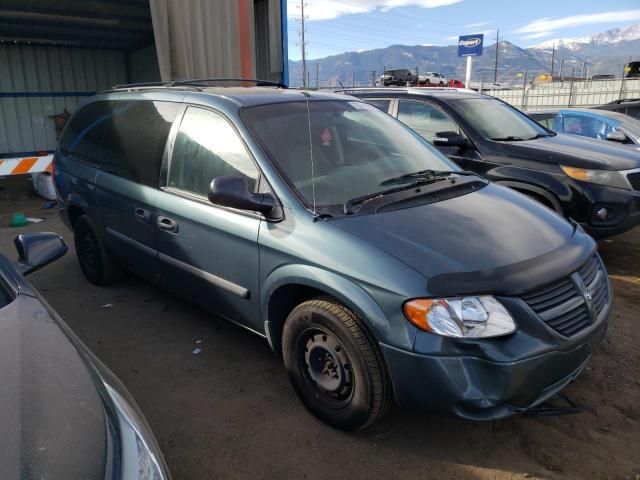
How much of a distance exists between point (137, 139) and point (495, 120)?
3.93 m

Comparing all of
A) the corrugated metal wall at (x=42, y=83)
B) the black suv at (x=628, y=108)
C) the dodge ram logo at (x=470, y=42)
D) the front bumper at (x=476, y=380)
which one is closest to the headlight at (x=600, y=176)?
the front bumper at (x=476, y=380)

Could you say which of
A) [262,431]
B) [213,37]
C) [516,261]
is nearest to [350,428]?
[262,431]

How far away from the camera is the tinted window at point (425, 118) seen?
5.60 metres

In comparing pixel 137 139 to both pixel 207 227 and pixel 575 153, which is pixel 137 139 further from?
pixel 575 153

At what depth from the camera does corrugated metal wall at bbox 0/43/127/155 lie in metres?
11.3

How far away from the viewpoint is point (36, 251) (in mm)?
2514

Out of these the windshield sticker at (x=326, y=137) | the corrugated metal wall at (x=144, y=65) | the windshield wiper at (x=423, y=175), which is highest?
the corrugated metal wall at (x=144, y=65)

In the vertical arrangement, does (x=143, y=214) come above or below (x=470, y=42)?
below

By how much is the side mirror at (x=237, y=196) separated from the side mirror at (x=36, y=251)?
835 mm

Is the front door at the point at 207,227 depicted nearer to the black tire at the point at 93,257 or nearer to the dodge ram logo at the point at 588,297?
the black tire at the point at 93,257

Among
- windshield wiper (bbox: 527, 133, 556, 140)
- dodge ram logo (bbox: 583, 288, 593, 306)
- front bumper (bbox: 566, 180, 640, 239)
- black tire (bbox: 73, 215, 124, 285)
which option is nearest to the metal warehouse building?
black tire (bbox: 73, 215, 124, 285)

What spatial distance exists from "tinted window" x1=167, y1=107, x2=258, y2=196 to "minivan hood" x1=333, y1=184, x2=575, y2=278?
839 mm

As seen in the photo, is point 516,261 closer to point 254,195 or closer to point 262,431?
point 254,195

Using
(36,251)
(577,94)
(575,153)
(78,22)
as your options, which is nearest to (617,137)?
(575,153)
